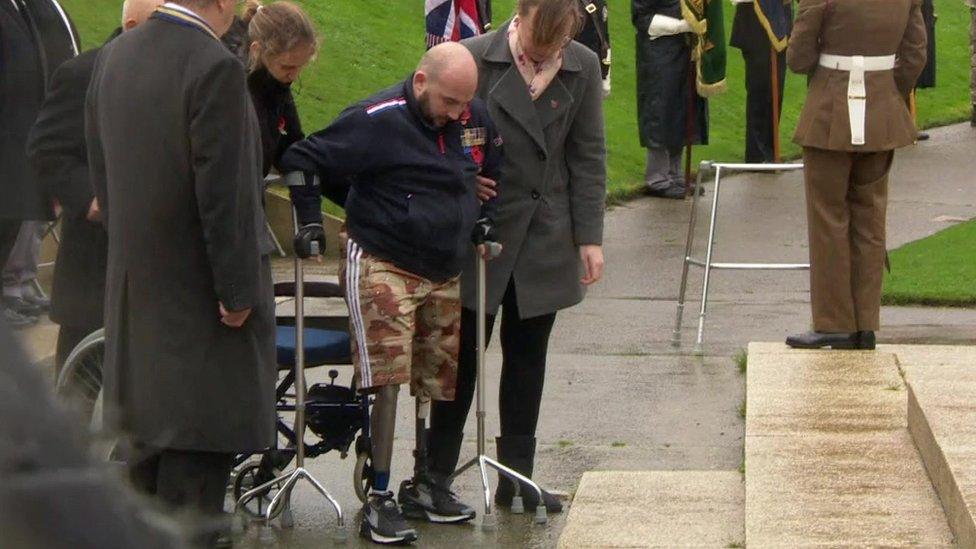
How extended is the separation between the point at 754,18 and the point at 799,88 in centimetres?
545

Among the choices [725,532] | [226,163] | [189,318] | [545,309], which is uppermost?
[226,163]

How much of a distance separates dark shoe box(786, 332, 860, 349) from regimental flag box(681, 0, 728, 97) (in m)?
5.22

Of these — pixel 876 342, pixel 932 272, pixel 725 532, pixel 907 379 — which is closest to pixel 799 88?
pixel 932 272

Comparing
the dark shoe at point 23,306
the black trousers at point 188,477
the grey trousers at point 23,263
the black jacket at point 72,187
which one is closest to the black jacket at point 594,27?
the grey trousers at point 23,263

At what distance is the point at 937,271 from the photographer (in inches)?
410

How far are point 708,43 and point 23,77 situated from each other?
6987 mm

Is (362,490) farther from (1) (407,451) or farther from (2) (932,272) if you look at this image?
(2) (932,272)

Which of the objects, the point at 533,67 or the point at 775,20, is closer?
the point at 533,67

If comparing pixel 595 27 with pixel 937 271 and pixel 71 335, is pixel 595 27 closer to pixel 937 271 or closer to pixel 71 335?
pixel 937 271

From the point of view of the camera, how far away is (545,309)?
620 centimetres

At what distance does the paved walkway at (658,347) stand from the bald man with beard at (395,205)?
1.96 feet

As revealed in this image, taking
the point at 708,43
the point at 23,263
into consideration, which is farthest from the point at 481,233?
the point at 708,43

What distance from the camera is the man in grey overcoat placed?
15.3ft

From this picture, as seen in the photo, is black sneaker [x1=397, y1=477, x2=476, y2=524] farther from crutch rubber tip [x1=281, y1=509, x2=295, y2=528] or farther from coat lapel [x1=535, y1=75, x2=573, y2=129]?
coat lapel [x1=535, y1=75, x2=573, y2=129]
